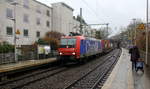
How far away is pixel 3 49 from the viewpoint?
2322cm

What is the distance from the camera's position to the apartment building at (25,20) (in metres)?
32.2

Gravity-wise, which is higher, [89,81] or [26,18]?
[26,18]

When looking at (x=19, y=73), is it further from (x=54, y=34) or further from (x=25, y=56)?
(x=54, y=34)

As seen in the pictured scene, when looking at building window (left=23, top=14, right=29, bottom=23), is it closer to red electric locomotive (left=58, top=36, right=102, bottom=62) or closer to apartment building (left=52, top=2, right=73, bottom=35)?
apartment building (left=52, top=2, right=73, bottom=35)

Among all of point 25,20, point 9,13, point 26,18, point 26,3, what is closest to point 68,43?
point 9,13

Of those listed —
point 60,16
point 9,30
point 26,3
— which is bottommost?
point 9,30

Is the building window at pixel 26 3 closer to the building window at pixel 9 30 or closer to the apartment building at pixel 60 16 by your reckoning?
the building window at pixel 9 30

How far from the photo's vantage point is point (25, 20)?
3769 cm

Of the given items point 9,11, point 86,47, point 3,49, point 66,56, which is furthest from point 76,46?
point 9,11

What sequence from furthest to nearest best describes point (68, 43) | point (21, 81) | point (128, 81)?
point (68, 43)
point (21, 81)
point (128, 81)

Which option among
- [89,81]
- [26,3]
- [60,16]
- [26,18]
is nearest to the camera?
[89,81]

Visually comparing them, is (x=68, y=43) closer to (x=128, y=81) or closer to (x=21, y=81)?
(x=21, y=81)

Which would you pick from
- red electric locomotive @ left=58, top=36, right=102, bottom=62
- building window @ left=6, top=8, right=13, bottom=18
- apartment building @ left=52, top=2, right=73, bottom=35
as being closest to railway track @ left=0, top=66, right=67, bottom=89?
red electric locomotive @ left=58, top=36, right=102, bottom=62

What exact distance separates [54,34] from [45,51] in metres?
A: 19.9
